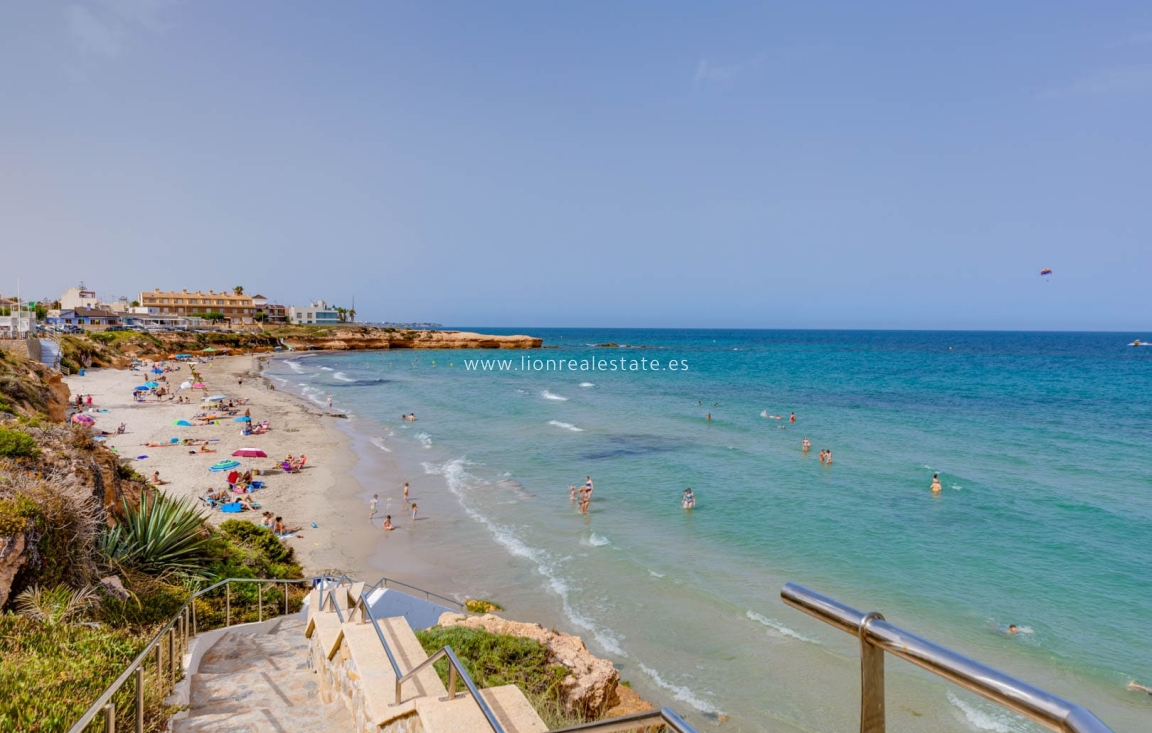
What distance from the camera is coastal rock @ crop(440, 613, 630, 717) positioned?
9.30 m

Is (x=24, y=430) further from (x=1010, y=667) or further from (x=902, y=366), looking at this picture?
(x=902, y=366)

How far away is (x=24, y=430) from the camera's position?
10.6 m

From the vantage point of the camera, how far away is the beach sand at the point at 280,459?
18766 millimetres

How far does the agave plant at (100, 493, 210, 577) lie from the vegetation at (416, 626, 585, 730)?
4.28 metres

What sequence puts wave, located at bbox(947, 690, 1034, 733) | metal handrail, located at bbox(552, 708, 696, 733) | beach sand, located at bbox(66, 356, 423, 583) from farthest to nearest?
1. beach sand, located at bbox(66, 356, 423, 583)
2. wave, located at bbox(947, 690, 1034, 733)
3. metal handrail, located at bbox(552, 708, 696, 733)

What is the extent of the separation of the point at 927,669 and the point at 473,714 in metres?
4.25

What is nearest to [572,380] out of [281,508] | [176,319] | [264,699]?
[281,508]

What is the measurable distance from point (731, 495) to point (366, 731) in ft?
64.9

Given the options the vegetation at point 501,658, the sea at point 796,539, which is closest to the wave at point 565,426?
the sea at point 796,539

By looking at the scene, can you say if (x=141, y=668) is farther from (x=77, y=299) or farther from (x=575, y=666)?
(x=77, y=299)

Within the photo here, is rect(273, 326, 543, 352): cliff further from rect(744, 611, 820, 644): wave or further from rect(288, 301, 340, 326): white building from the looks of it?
rect(744, 611, 820, 644): wave

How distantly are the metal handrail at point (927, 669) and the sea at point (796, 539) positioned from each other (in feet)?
34.4

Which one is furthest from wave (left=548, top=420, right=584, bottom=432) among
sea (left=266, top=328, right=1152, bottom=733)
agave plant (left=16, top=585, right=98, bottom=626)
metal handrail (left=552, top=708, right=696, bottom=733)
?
metal handrail (left=552, top=708, right=696, bottom=733)

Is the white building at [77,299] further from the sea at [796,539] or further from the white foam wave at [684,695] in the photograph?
the white foam wave at [684,695]
